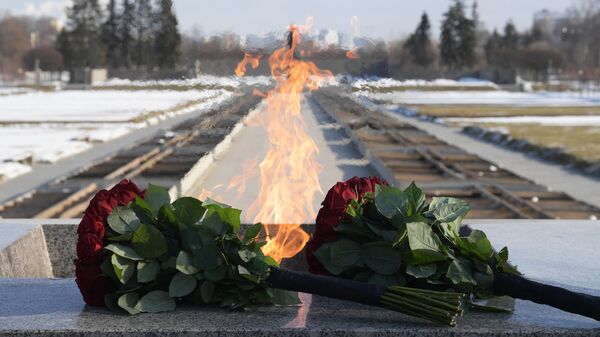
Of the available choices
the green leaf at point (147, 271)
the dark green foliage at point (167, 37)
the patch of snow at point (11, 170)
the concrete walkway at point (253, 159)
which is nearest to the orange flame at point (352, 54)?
the dark green foliage at point (167, 37)

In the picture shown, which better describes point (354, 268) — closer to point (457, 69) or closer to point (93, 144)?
point (93, 144)

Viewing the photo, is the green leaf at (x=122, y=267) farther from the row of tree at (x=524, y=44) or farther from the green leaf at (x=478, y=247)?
the row of tree at (x=524, y=44)

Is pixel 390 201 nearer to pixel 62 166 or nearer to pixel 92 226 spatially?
pixel 92 226

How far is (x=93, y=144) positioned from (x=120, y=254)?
67.3 feet

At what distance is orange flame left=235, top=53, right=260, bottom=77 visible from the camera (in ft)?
14.6

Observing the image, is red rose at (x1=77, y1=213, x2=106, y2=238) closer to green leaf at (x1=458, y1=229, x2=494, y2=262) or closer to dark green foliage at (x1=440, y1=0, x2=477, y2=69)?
green leaf at (x1=458, y1=229, x2=494, y2=262)

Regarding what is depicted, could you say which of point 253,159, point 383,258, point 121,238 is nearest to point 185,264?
point 121,238

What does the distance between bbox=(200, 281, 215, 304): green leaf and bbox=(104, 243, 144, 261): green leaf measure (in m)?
0.23

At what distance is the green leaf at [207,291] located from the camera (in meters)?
3.35

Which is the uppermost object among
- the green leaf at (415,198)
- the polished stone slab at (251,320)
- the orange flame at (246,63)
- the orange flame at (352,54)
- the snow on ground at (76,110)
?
the orange flame at (352,54)

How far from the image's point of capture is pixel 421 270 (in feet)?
11.0

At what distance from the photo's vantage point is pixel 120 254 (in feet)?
10.9

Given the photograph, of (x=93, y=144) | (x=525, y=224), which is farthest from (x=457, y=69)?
(x=525, y=224)

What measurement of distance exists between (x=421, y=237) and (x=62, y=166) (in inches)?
612
